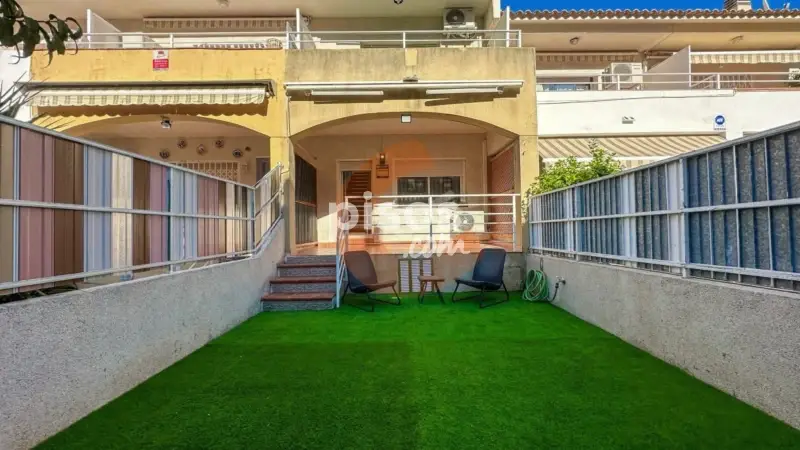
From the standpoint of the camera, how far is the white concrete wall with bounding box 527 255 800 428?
3482mm

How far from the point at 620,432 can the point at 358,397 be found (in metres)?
2.32

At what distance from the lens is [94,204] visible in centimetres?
447

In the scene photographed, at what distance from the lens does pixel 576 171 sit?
957 centimetres

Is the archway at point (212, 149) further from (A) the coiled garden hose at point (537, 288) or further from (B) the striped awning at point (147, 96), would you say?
(A) the coiled garden hose at point (537, 288)

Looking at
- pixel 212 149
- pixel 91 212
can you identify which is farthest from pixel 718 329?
pixel 212 149

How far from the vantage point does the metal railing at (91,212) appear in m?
3.47

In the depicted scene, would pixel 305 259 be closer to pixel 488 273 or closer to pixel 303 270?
pixel 303 270

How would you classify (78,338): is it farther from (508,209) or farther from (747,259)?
(508,209)

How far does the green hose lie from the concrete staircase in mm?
4323

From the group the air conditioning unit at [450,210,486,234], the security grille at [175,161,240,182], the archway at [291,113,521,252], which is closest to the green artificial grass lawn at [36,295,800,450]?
the air conditioning unit at [450,210,486,234]

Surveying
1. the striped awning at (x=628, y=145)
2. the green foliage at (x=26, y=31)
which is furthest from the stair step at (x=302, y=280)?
the green foliage at (x=26, y=31)

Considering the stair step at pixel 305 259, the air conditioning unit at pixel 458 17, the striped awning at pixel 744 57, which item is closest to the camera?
the stair step at pixel 305 259

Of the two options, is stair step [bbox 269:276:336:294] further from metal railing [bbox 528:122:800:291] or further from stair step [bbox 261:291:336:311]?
metal railing [bbox 528:122:800:291]

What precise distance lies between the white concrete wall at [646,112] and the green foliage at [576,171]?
334 centimetres
